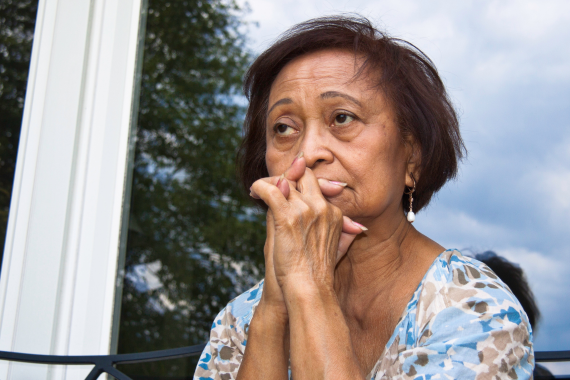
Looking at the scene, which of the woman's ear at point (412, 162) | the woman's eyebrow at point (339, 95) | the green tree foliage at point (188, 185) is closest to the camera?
the woman's eyebrow at point (339, 95)

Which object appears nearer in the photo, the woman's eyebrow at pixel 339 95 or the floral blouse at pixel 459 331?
the floral blouse at pixel 459 331

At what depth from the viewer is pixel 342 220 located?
124 centimetres

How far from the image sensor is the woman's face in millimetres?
1311

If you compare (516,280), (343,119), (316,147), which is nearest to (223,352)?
(316,147)

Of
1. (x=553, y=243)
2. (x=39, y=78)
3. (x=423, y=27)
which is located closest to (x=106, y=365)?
(x=39, y=78)

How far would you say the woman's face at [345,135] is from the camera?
131 cm

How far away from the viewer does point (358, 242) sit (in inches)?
57.7

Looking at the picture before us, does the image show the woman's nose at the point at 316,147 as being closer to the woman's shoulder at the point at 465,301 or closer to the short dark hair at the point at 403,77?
the short dark hair at the point at 403,77

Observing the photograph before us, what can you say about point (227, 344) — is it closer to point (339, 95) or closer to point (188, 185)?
point (339, 95)

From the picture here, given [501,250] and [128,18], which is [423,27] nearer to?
[501,250]

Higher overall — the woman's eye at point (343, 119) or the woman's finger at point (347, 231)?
the woman's eye at point (343, 119)

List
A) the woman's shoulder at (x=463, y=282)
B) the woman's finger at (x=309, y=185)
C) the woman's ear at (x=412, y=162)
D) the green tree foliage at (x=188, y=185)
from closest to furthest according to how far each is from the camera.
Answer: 1. the woman's shoulder at (x=463, y=282)
2. the woman's finger at (x=309, y=185)
3. the woman's ear at (x=412, y=162)
4. the green tree foliage at (x=188, y=185)

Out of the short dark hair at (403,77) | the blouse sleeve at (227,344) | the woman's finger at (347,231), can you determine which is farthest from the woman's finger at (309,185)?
the blouse sleeve at (227,344)

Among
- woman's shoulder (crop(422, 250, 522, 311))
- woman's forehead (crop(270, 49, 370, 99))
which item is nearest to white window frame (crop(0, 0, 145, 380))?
woman's forehead (crop(270, 49, 370, 99))
